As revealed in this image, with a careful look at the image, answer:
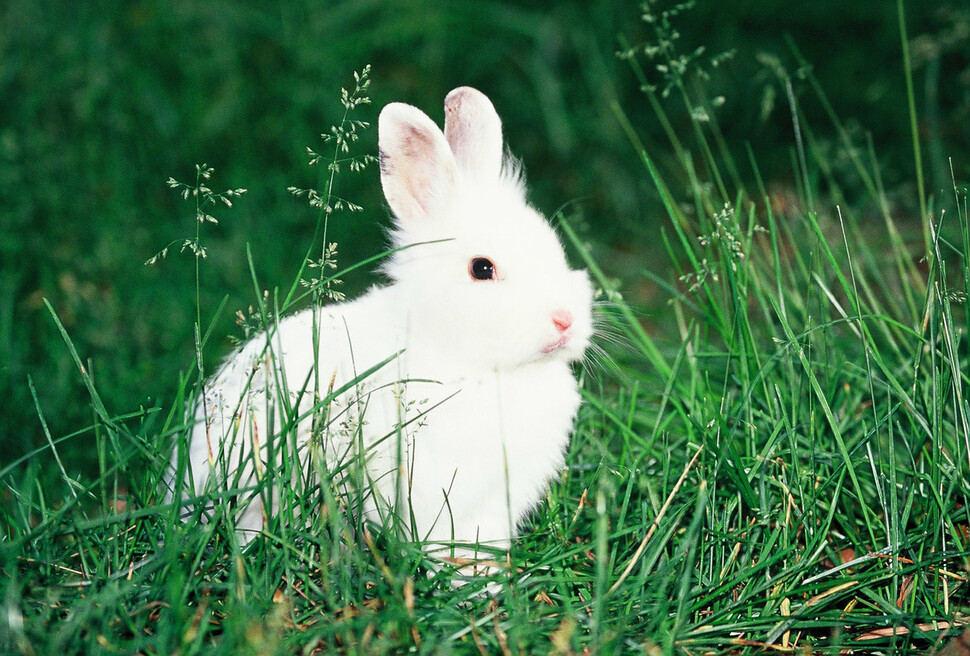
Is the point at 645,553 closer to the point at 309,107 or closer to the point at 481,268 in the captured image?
the point at 481,268

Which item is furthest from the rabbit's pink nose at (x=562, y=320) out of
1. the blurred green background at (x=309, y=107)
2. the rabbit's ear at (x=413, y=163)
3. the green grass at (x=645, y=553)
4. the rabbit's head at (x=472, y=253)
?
the blurred green background at (x=309, y=107)

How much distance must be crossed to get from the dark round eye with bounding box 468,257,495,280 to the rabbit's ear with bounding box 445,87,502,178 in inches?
11.5

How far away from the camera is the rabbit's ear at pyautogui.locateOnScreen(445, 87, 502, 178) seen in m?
2.55

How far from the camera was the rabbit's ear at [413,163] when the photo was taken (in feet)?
7.77

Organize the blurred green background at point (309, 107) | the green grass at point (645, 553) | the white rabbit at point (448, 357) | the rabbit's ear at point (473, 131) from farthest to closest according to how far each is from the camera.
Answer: the blurred green background at point (309, 107) < the rabbit's ear at point (473, 131) < the white rabbit at point (448, 357) < the green grass at point (645, 553)

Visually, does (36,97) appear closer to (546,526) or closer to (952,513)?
(546,526)

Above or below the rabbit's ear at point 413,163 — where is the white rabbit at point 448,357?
below

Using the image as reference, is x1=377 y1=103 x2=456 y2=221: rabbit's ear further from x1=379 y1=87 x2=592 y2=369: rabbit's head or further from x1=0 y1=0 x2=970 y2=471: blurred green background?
x1=0 y1=0 x2=970 y2=471: blurred green background

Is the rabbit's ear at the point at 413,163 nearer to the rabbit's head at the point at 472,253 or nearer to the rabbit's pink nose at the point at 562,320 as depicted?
the rabbit's head at the point at 472,253

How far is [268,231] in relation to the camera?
441 centimetres

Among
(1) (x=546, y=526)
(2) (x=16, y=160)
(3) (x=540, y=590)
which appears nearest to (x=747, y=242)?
(1) (x=546, y=526)

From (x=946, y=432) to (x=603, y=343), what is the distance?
1.15 meters

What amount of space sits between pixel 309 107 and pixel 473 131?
2.52 m

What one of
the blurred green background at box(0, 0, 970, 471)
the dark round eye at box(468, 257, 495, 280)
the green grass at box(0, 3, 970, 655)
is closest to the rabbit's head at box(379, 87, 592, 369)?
the dark round eye at box(468, 257, 495, 280)
